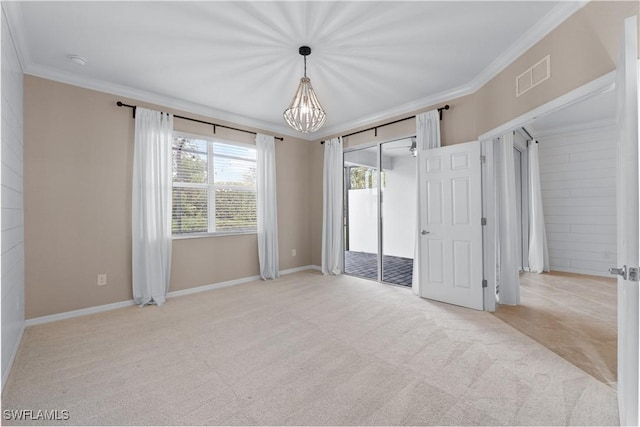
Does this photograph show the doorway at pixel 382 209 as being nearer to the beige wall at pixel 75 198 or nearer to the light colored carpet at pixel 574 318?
the light colored carpet at pixel 574 318

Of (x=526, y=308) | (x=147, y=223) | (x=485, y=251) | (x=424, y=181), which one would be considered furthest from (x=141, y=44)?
(x=526, y=308)

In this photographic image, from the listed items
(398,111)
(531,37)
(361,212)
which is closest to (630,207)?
(531,37)

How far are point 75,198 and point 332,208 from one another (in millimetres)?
3694

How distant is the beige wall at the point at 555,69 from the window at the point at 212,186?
118 inches

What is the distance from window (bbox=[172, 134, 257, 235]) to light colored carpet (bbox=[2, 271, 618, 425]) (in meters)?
1.49

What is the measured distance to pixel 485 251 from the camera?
11.2 ft

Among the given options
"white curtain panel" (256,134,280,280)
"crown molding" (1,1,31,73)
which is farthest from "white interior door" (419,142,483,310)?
"crown molding" (1,1,31,73)

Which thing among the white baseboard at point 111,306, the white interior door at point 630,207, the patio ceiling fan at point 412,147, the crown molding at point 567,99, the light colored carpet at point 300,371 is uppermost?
the patio ceiling fan at point 412,147

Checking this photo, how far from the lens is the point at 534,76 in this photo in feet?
8.25

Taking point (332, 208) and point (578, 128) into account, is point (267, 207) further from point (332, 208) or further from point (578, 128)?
point (578, 128)

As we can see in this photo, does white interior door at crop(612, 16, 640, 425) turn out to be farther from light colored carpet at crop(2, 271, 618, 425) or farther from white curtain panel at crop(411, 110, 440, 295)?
white curtain panel at crop(411, 110, 440, 295)

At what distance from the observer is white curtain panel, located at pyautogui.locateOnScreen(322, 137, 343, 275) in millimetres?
5168

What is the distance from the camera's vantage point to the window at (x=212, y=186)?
4137 mm

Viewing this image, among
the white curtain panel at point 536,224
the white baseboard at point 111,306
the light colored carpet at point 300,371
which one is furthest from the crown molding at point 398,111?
the white baseboard at point 111,306
